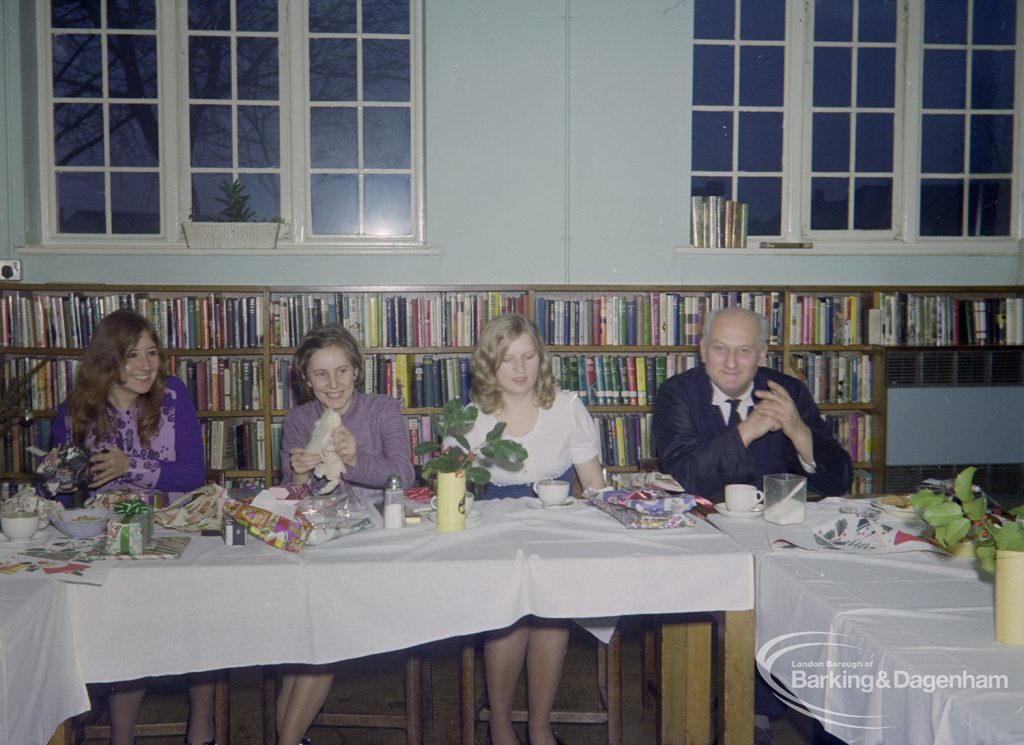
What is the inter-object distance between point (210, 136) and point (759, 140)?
9.67 ft

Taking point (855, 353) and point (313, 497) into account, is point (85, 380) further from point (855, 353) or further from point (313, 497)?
point (855, 353)

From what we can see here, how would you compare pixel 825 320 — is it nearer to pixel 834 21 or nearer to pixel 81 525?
pixel 834 21

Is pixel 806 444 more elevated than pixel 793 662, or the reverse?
pixel 806 444

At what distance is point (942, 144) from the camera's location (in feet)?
16.3

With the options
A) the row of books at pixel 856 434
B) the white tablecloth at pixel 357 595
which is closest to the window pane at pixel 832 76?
the row of books at pixel 856 434

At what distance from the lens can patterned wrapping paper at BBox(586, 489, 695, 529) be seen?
2207 mm

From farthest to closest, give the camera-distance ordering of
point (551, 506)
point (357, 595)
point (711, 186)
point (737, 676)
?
point (711, 186), point (551, 506), point (737, 676), point (357, 595)

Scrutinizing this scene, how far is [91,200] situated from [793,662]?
4.33 meters

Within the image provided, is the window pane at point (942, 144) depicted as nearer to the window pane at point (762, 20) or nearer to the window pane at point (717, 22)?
the window pane at point (762, 20)

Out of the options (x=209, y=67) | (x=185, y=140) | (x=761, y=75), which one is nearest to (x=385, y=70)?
(x=209, y=67)

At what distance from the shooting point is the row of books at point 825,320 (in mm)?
4613

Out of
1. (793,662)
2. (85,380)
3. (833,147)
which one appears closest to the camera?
(793,662)

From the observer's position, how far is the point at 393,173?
4758mm

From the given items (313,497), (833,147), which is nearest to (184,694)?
(313,497)
